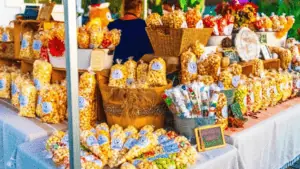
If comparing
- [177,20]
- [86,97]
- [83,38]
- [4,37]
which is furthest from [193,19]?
[4,37]

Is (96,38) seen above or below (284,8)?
below

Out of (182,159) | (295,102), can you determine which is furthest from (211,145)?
(295,102)

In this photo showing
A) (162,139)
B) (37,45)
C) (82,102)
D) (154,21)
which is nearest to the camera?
(162,139)

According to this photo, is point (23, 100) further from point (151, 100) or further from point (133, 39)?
point (133, 39)

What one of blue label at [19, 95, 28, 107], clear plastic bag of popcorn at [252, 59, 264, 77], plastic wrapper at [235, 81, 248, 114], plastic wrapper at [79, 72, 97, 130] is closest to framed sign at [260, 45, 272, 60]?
clear plastic bag of popcorn at [252, 59, 264, 77]

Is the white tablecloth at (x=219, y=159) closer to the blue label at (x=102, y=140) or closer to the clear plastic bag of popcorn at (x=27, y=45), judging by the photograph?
the blue label at (x=102, y=140)

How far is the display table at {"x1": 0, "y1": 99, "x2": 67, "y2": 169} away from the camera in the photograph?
180 centimetres

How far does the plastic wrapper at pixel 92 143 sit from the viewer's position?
1471 millimetres

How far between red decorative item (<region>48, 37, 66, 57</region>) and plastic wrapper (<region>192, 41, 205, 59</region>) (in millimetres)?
799

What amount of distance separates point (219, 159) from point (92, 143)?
1.95ft

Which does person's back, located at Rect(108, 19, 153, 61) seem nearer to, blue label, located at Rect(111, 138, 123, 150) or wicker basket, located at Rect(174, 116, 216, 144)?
wicker basket, located at Rect(174, 116, 216, 144)

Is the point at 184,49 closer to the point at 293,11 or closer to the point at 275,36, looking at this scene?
the point at 275,36

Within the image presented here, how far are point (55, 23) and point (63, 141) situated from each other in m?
1.22

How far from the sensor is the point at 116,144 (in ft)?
5.00
